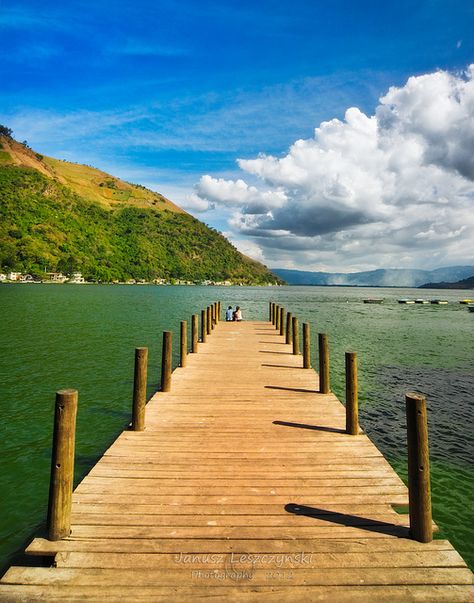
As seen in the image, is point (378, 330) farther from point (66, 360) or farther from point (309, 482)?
point (309, 482)

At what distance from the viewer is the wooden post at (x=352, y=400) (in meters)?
6.95

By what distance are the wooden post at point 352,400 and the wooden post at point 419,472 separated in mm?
2819

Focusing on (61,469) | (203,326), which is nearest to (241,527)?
(61,469)

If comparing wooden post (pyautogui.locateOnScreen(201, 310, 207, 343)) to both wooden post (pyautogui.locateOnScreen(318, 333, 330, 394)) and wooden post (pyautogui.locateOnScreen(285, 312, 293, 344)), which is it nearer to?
wooden post (pyautogui.locateOnScreen(285, 312, 293, 344))

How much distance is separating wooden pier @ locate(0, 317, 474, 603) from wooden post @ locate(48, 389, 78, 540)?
162 mm

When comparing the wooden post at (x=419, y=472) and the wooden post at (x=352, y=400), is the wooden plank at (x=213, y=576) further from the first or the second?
the wooden post at (x=352, y=400)

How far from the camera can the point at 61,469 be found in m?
3.98

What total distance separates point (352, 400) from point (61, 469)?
16.8ft

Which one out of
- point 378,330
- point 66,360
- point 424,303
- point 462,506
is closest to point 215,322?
point 66,360

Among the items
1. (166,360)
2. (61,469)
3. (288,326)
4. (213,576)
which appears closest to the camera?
(213,576)

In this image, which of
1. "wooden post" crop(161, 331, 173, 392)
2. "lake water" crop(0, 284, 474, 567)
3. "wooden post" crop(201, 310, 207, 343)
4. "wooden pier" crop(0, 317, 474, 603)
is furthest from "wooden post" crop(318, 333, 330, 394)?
"wooden post" crop(201, 310, 207, 343)

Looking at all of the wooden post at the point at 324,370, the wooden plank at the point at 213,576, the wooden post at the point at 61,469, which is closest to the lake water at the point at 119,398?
the wooden post at the point at 324,370

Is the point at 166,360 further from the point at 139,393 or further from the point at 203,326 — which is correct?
the point at 203,326

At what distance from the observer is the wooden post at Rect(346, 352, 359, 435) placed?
22.8 ft
